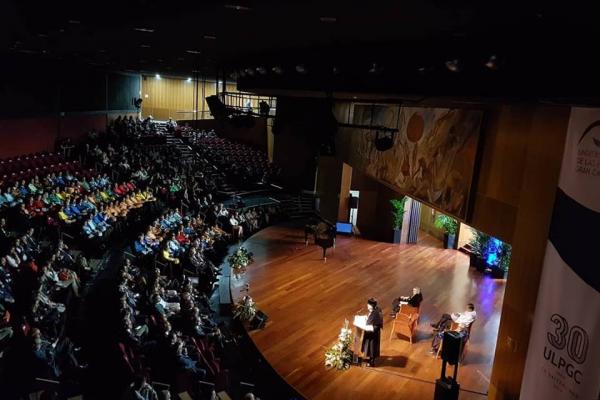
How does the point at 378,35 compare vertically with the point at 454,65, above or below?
above

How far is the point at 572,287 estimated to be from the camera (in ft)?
13.2

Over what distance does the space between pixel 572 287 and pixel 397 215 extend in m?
8.77

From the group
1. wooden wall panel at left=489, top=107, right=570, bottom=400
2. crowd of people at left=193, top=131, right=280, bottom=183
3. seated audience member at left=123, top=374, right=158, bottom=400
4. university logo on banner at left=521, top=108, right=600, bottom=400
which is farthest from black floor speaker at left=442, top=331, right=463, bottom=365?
crowd of people at left=193, top=131, right=280, bottom=183

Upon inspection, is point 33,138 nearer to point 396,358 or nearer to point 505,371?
point 396,358

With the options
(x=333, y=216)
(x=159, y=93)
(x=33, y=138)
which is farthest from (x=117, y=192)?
(x=159, y=93)

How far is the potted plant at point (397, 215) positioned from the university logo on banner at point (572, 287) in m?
8.19

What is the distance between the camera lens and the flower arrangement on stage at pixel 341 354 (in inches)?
254

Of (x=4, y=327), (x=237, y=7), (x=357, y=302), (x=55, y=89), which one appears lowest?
(x=357, y=302)

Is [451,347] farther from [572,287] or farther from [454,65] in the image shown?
[454,65]

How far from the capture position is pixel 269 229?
42.5ft

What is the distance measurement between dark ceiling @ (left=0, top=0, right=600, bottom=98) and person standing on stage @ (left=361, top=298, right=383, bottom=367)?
298cm

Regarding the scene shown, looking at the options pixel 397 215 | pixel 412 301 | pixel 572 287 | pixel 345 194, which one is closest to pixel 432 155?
pixel 412 301

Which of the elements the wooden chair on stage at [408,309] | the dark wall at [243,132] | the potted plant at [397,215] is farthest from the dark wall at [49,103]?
the wooden chair on stage at [408,309]

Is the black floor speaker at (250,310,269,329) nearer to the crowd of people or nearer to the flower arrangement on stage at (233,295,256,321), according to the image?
the flower arrangement on stage at (233,295,256,321)
